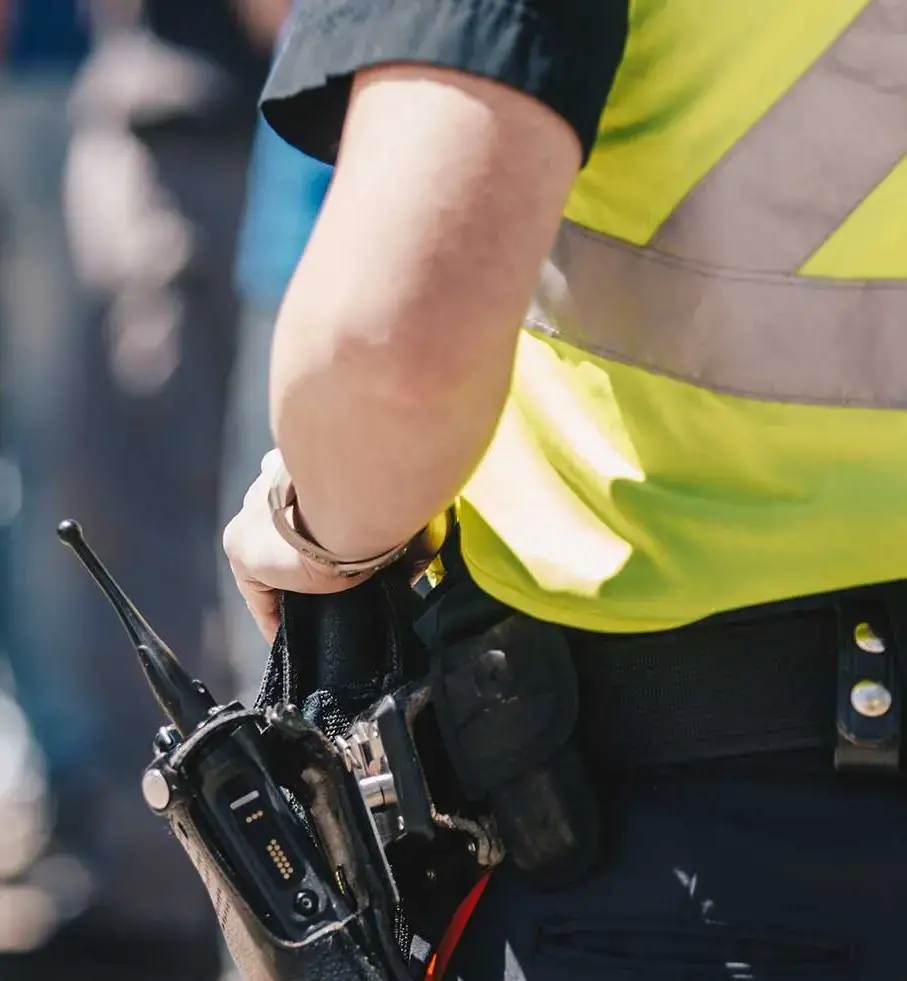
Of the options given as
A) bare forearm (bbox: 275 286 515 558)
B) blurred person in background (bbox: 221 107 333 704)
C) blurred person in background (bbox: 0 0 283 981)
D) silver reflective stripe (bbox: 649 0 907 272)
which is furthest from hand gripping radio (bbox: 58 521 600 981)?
blurred person in background (bbox: 0 0 283 981)

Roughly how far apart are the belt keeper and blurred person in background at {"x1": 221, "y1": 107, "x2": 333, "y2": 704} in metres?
1.65

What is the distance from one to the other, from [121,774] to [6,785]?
376 millimetres

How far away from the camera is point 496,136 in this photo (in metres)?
0.88

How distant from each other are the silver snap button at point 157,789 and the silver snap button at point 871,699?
0.44m

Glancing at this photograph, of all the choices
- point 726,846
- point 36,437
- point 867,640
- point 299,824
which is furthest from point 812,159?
point 36,437

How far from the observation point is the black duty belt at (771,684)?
3.28 ft

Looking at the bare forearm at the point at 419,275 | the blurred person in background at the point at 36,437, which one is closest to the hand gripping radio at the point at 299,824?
the bare forearm at the point at 419,275

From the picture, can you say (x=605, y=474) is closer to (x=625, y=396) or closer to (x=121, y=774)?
(x=625, y=396)

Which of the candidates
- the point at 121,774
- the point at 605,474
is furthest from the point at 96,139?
the point at 605,474

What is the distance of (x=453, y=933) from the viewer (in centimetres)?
112

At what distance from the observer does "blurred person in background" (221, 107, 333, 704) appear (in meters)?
2.61

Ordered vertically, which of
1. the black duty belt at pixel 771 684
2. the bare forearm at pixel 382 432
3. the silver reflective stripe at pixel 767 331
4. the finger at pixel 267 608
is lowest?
the finger at pixel 267 608

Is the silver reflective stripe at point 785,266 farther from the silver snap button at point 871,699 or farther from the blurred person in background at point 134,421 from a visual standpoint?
the blurred person in background at point 134,421

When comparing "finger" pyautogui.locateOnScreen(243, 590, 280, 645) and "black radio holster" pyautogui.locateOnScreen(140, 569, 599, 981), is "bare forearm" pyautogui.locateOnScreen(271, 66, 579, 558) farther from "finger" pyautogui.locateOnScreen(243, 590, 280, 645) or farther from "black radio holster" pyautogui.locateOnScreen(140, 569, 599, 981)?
"finger" pyautogui.locateOnScreen(243, 590, 280, 645)
